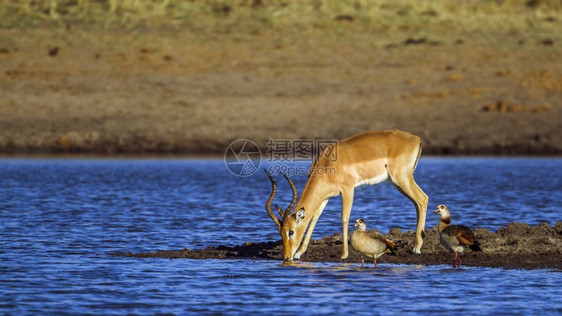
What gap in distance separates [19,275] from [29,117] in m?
21.3

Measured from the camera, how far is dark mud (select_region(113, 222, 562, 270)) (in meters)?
13.3

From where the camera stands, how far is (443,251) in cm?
1409

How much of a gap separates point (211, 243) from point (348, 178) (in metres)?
2.94

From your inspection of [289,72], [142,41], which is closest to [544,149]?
[289,72]

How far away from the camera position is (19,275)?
1250 centimetres

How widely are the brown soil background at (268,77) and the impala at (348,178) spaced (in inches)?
697

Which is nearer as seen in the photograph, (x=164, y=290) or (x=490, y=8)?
(x=164, y=290)

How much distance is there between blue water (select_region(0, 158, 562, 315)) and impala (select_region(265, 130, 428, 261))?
54 cm

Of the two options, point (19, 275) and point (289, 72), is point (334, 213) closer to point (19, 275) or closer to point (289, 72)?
point (19, 275)

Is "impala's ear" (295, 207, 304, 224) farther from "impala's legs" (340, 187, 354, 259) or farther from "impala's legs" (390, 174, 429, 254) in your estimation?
"impala's legs" (390, 174, 429, 254)

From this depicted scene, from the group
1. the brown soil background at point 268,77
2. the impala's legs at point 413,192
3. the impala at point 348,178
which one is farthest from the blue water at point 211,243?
the brown soil background at point 268,77

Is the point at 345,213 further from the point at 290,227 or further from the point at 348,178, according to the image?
the point at 290,227

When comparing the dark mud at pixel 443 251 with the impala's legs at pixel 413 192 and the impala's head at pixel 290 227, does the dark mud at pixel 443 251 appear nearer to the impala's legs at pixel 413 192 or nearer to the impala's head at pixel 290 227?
the impala's head at pixel 290 227

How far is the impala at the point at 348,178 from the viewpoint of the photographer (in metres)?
13.5
